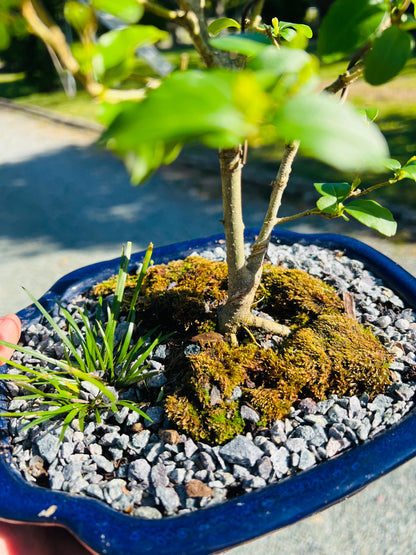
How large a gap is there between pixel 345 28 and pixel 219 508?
0.68 metres

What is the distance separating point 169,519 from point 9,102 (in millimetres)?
6401

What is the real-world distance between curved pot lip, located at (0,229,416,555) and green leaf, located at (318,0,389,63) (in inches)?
25.1

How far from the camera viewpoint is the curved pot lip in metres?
0.73

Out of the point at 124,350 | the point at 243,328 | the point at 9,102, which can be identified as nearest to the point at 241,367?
the point at 243,328

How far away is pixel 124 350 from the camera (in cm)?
109

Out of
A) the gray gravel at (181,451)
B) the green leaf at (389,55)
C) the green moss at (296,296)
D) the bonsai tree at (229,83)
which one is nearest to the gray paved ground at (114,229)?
the gray gravel at (181,451)

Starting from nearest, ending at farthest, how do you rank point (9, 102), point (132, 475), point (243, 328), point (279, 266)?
point (132, 475), point (243, 328), point (279, 266), point (9, 102)

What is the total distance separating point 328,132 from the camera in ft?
1.05

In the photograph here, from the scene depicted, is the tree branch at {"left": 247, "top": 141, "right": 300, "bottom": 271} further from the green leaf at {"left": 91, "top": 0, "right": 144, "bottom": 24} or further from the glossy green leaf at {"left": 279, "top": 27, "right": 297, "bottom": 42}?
the green leaf at {"left": 91, "top": 0, "right": 144, "bottom": 24}

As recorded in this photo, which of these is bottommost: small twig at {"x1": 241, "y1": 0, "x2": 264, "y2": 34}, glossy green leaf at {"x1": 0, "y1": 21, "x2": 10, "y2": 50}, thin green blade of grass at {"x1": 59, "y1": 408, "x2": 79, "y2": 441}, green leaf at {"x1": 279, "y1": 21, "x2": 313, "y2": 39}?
thin green blade of grass at {"x1": 59, "y1": 408, "x2": 79, "y2": 441}

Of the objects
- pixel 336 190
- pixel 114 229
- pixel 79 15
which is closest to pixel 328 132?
pixel 79 15

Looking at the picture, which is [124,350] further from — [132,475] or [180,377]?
[132,475]

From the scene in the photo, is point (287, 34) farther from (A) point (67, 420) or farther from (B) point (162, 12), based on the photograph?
(A) point (67, 420)

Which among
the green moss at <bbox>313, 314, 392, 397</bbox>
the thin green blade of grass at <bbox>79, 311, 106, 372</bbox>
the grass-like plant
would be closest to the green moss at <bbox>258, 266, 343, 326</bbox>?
the green moss at <bbox>313, 314, 392, 397</bbox>
